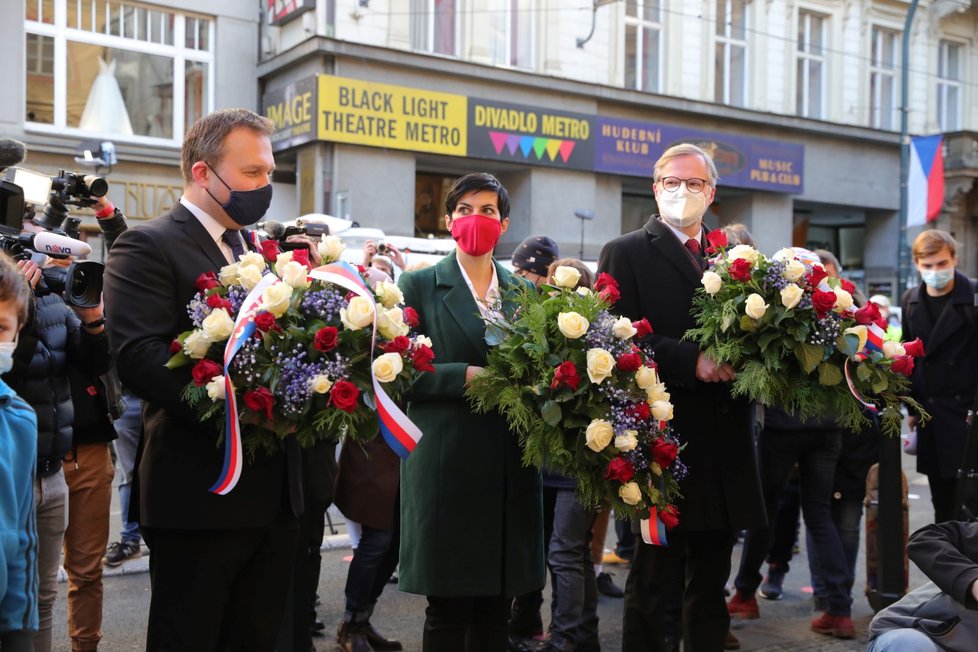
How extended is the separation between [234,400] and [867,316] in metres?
2.34

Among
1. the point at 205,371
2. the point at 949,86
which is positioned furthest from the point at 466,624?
the point at 949,86

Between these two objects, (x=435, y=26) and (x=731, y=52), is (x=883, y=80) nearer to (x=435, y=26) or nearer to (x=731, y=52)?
(x=731, y=52)

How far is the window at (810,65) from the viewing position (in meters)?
24.4

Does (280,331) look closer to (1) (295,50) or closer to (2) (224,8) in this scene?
(1) (295,50)

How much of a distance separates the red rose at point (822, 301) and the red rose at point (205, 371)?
212 cm

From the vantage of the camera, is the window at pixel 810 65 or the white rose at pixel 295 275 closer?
the white rose at pixel 295 275

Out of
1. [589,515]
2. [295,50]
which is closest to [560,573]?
[589,515]

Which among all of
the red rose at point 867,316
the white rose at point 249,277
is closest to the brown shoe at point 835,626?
the red rose at point 867,316

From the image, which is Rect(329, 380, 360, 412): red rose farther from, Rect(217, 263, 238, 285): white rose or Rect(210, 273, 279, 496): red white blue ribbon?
Rect(217, 263, 238, 285): white rose

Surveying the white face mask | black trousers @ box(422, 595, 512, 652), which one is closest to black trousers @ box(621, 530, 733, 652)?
black trousers @ box(422, 595, 512, 652)

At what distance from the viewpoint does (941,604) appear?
3.46 m

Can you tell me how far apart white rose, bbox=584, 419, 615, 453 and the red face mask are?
91 cm

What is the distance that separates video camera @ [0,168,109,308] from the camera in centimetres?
356

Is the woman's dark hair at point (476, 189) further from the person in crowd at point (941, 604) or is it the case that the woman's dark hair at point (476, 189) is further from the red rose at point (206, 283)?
the person in crowd at point (941, 604)
